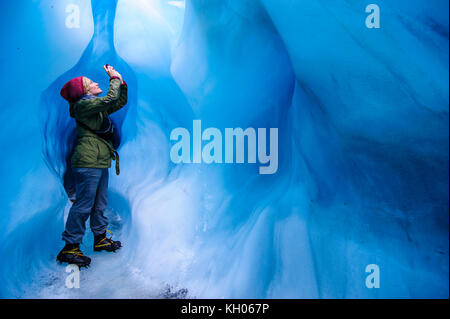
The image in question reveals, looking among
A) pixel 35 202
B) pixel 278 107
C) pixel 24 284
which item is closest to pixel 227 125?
pixel 278 107

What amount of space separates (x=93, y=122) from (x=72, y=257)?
0.72 m

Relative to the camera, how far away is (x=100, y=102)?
1.56m

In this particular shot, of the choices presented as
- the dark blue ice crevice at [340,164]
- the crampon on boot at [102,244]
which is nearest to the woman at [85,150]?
the crampon on boot at [102,244]

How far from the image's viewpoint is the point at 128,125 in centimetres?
268

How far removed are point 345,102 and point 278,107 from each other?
0.58 m

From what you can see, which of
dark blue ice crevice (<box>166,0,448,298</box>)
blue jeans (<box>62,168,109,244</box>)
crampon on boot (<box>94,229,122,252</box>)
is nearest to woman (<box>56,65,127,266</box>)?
blue jeans (<box>62,168,109,244</box>)

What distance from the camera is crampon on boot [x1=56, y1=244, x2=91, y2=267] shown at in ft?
5.37

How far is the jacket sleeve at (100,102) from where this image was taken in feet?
5.11

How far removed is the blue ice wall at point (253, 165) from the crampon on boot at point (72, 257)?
70 millimetres

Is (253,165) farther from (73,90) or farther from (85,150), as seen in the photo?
(73,90)

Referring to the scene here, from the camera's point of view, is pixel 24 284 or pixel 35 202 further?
pixel 35 202

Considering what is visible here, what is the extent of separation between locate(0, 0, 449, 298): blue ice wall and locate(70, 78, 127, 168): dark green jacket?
330mm

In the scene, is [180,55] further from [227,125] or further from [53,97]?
[53,97]

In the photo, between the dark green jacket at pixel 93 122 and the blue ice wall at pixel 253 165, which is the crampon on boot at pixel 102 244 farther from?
the dark green jacket at pixel 93 122
